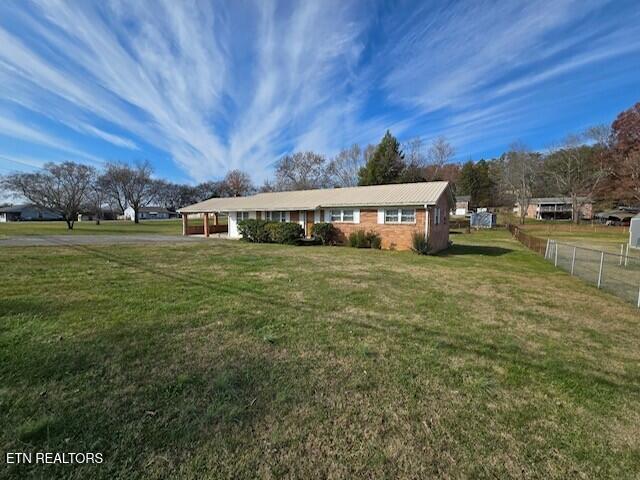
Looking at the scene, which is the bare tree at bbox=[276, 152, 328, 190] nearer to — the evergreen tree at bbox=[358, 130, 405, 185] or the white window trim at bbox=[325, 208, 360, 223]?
the evergreen tree at bbox=[358, 130, 405, 185]

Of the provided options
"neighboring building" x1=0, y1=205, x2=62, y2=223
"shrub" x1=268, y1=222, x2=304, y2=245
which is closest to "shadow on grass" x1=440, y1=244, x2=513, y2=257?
"shrub" x1=268, y1=222, x2=304, y2=245

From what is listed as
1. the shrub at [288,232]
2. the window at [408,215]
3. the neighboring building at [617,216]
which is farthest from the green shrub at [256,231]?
the neighboring building at [617,216]

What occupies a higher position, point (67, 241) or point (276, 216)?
point (276, 216)

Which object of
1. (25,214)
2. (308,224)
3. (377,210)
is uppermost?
(377,210)

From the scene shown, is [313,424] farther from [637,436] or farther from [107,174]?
[107,174]

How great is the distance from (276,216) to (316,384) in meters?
19.3

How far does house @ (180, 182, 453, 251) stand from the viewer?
15.5 meters

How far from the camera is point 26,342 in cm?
384

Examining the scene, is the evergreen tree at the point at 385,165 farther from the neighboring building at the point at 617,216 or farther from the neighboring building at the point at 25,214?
the neighboring building at the point at 25,214

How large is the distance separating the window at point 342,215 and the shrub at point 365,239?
1.22m

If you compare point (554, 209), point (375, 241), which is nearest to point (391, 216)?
point (375, 241)

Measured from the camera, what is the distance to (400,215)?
52.9 feet

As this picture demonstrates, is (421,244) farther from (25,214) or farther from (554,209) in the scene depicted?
(25,214)

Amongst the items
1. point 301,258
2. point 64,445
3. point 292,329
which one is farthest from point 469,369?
point 301,258
